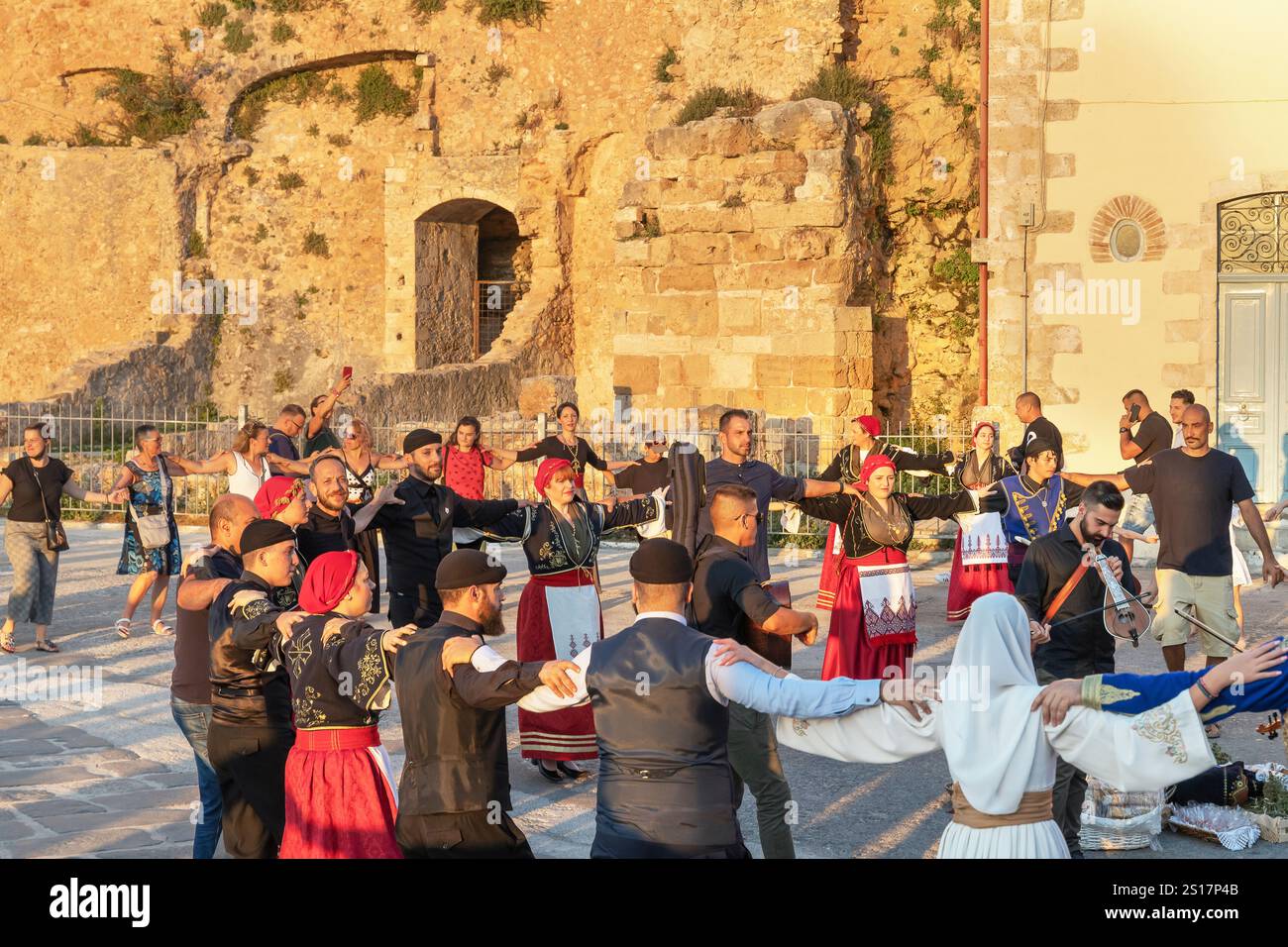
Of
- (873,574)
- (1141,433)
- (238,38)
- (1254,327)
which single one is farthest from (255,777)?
(238,38)

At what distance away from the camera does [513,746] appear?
8406mm

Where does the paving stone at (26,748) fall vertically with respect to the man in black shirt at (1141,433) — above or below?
below

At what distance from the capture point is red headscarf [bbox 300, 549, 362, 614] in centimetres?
511

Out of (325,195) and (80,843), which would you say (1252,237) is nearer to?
(80,843)

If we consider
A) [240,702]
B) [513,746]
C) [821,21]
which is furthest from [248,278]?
[240,702]

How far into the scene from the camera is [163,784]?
7.50 metres

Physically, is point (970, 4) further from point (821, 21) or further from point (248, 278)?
point (248, 278)

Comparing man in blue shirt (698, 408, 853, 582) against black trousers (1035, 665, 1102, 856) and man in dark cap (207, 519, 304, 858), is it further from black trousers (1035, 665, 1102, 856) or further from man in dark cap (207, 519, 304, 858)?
man in dark cap (207, 519, 304, 858)

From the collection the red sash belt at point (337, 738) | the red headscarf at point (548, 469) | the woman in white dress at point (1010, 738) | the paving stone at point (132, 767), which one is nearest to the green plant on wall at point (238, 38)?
the red headscarf at point (548, 469)

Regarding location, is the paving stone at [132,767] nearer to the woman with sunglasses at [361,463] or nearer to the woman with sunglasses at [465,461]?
the woman with sunglasses at [361,463]

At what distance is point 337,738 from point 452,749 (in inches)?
19.6

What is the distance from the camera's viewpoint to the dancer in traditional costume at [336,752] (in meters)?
4.91

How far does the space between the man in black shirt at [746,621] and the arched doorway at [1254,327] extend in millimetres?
10041

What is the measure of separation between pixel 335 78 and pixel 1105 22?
14.9 meters
